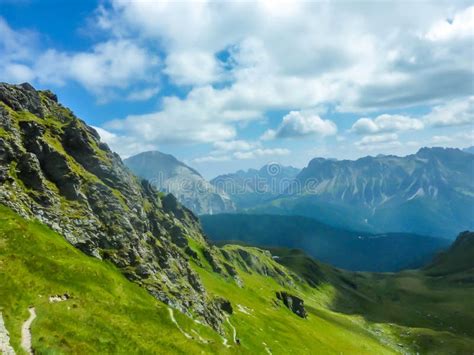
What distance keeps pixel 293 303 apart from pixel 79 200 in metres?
117

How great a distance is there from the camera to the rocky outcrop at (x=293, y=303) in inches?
6516

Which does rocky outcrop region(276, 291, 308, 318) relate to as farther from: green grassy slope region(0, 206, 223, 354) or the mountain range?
green grassy slope region(0, 206, 223, 354)

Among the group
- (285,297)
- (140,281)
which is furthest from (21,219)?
(285,297)

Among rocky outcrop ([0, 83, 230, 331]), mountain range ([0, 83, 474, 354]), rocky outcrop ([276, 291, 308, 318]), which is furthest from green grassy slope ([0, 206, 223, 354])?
rocky outcrop ([276, 291, 308, 318])

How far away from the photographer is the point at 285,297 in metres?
175

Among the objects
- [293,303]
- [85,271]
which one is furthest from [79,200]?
[293,303]

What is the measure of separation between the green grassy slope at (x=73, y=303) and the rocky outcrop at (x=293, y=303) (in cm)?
10358

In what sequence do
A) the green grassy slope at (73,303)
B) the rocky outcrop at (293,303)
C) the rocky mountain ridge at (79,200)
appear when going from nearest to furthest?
the green grassy slope at (73,303)
the rocky mountain ridge at (79,200)
the rocky outcrop at (293,303)

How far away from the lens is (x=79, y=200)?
7944cm

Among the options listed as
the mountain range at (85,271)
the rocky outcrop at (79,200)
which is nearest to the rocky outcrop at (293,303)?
the mountain range at (85,271)

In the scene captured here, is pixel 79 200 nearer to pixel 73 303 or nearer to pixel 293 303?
pixel 73 303

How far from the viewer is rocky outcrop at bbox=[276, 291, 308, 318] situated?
16551cm

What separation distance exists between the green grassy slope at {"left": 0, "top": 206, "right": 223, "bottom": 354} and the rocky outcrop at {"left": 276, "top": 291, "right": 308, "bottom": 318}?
4078 inches

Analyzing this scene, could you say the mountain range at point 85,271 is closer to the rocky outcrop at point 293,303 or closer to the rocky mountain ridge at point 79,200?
the rocky mountain ridge at point 79,200
